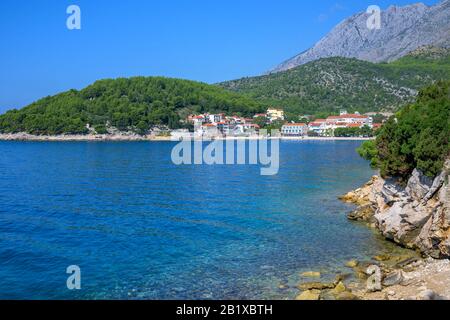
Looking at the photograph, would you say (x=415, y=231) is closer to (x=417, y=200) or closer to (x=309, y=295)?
(x=417, y=200)

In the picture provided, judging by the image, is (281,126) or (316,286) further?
(281,126)

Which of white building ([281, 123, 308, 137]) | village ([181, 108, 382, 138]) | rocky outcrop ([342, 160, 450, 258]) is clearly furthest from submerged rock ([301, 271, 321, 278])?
white building ([281, 123, 308, 137])

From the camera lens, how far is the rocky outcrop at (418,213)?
1966cm

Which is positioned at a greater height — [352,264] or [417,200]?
[417,200]

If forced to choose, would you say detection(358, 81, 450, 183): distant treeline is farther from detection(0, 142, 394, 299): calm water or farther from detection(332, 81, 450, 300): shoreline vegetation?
detection(0, 142, 394, 299): calm water

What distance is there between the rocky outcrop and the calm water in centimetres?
132

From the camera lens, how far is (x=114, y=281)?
18.0m

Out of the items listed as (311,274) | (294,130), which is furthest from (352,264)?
(294,130)

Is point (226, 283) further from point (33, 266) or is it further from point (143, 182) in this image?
point (143, 182)

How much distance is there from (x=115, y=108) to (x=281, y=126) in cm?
6654

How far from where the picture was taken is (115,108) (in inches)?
6727
